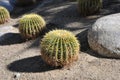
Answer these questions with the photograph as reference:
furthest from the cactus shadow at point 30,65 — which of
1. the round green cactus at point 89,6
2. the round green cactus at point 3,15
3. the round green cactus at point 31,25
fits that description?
the round green cactus at point 3,15

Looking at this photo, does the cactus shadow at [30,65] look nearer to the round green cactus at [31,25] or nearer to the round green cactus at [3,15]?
the round green cactus at [31,25]

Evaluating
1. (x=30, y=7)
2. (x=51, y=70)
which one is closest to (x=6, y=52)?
(x=51, y=70)

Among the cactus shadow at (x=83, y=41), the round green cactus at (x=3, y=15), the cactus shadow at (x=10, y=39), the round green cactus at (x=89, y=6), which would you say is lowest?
the cactus shadow at (x=10, y=39)

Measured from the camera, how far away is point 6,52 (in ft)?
25.5

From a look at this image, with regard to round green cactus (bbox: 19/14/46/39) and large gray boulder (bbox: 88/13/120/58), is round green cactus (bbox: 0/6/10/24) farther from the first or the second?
large gray boulder (bbox: 88/13/120/58)

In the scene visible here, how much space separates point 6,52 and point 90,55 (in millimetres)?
2251

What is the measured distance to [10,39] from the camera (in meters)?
8.77

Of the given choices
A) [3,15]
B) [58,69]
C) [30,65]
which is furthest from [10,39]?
[58,69]

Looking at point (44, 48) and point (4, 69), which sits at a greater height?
point (44, 48)

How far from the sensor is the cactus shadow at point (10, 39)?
8.54 metres

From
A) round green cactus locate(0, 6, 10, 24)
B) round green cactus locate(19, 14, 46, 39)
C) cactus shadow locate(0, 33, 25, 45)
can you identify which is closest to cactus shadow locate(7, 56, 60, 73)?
round green cactus locate(19, 14, 46, 39)

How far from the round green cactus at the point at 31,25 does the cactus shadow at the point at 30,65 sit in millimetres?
1146

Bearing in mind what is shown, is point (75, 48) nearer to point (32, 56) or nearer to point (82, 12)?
point (32, 56)

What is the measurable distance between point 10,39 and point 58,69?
2.89m
